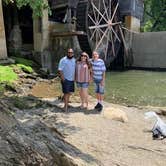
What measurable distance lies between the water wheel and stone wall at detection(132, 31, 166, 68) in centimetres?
148

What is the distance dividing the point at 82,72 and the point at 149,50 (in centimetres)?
1596

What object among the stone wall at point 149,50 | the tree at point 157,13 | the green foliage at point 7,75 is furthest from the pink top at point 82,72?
the tree at point 157,13

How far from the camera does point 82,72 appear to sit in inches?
296

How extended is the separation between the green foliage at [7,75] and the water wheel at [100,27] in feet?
20.9

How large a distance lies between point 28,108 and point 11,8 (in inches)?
426

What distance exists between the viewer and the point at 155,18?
3117 centimetres

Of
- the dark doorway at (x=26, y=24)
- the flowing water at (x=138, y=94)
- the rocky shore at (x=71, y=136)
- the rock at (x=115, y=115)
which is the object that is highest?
the dark doorway at (x=26, y=24)

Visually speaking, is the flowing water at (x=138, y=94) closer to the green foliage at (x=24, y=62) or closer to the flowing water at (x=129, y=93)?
the flowing water at (x=129, y=93)

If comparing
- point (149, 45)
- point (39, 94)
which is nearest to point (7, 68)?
point (39, 94)


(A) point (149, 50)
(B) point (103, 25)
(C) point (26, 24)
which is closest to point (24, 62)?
(C) point (26, 24)

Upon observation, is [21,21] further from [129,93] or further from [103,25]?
[129,93]

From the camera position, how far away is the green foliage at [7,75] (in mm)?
11433

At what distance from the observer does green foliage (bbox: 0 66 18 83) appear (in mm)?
11433

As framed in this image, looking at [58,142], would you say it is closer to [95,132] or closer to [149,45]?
[95,132]
